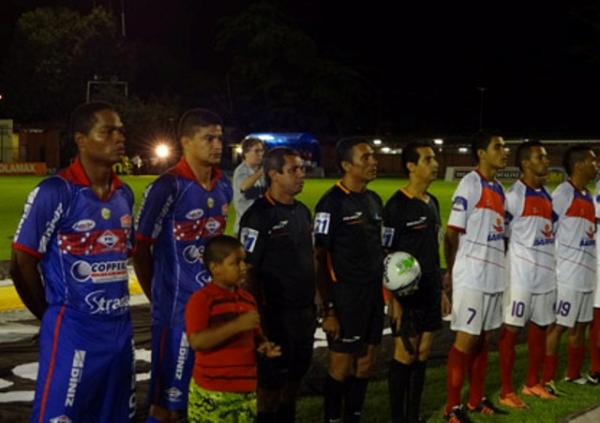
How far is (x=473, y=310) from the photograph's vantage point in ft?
25.1

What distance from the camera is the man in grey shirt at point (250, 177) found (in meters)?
11.5

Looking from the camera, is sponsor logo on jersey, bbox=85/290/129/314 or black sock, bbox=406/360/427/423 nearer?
sponsor logo on jersey, bbox=85/290/129/314

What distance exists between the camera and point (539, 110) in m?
81.1

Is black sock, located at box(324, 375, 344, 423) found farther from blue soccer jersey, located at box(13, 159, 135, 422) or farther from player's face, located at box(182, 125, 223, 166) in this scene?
blue soccer jersey, located at box(13, 159, 135, 422)

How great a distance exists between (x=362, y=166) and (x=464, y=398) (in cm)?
244

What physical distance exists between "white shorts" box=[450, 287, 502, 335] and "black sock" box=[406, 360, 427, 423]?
450 mm

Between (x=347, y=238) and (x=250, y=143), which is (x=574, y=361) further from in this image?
(x=250, y=143)

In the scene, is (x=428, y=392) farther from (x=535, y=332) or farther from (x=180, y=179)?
(x=180, y=179)

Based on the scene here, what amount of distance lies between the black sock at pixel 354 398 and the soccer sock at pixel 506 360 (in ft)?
5.28

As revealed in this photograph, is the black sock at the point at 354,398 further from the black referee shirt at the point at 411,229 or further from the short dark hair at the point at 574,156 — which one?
the short dark hair at the point at 574,156

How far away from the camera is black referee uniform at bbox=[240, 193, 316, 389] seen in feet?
21.3

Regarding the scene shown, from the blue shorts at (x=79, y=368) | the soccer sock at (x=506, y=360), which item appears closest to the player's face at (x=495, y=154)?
the soccer sock at (x=506, y=360)

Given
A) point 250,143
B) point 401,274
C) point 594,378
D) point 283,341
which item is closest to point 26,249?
point 283,341

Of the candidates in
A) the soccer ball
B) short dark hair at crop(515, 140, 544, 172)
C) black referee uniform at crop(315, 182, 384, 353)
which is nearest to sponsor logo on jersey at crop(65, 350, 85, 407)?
black referee uniform at crop(315, 182, 384, 353)
